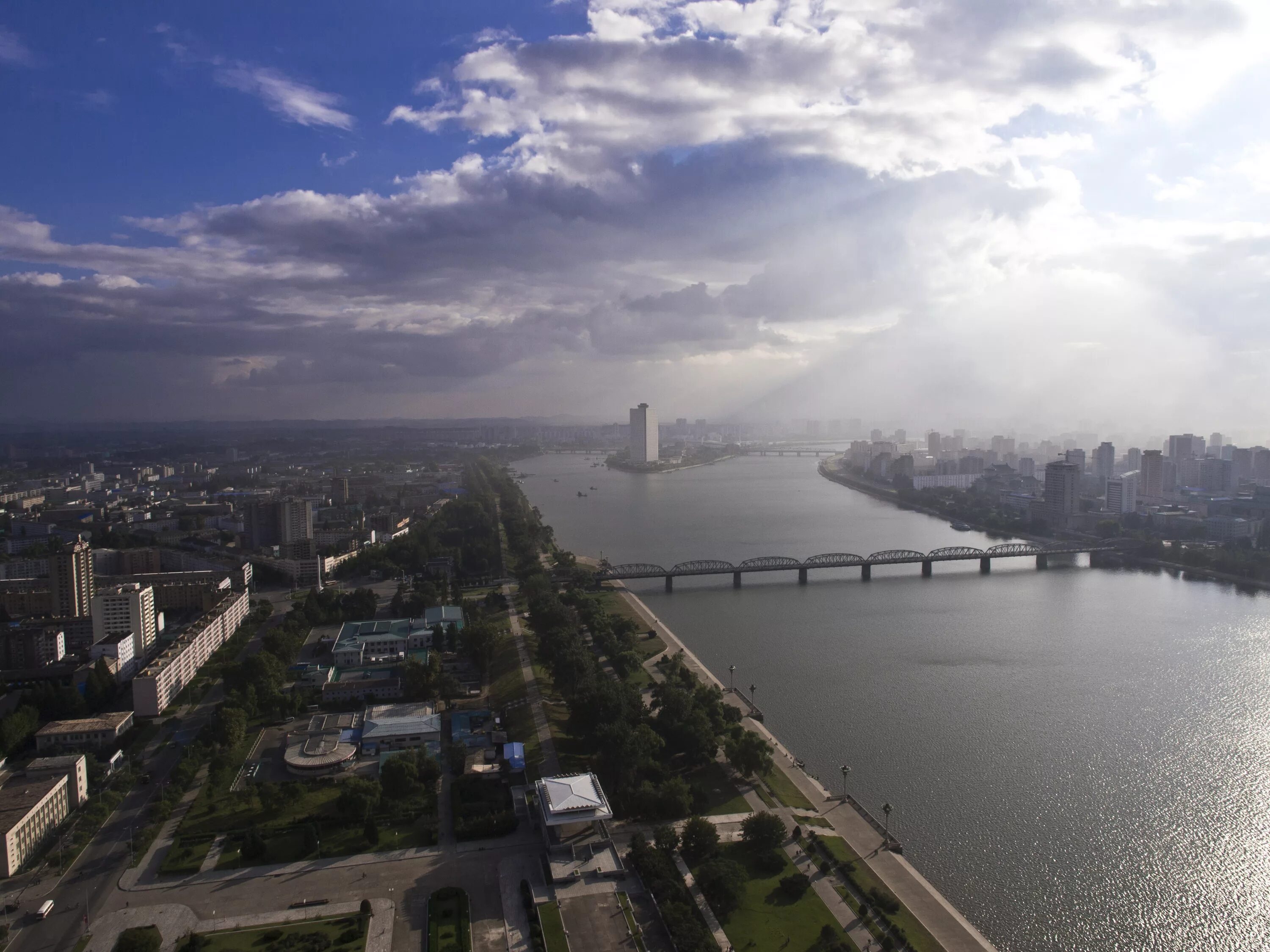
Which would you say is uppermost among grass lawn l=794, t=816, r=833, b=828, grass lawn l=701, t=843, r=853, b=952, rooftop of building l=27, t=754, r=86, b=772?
rooftop of building l=27, t=754, r=86, b=772

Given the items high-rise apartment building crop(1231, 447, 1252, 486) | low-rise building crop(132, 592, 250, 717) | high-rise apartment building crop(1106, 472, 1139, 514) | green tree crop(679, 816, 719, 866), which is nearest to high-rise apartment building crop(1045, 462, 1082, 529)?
high-rise apartment building crop(1106, 472, 1139, 514)

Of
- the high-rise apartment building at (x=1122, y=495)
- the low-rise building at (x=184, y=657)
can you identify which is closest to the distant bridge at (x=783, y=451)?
the high-rise apartment building at (x=1122, y=495)

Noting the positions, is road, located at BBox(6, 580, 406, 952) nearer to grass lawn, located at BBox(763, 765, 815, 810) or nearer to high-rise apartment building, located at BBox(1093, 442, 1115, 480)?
grass lawn, located at BBox(763, 765, 815, 810)

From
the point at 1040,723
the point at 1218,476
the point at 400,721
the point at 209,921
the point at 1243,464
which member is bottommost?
the point at 209,921

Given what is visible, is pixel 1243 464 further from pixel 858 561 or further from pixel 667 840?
pixel 667 840

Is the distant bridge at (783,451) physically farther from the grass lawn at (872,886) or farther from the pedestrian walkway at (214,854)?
the pedestrian walkway at (214,854)

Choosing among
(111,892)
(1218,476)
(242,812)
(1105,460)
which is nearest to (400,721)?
(242,812)

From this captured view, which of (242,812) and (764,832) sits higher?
(764,832)
